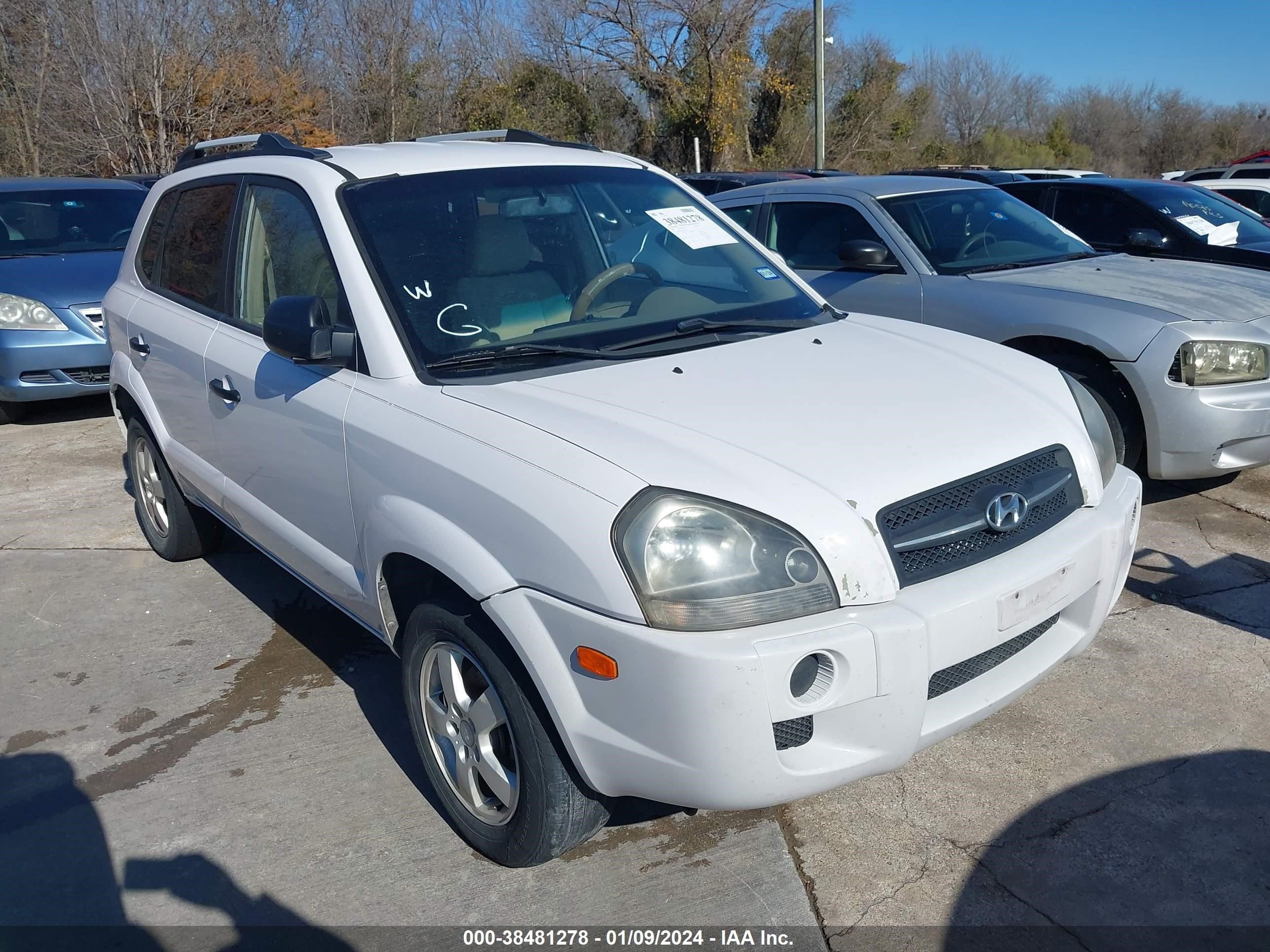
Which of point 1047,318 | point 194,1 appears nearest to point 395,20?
point 194,1

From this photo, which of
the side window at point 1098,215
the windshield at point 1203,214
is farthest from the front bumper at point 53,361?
the windshield at point 1203,214

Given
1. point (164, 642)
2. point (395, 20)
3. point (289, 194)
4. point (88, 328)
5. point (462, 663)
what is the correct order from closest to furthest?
point (462, 663)
point (289, 194)
point (164, 642)
point (88, 328)
point (395, 20)

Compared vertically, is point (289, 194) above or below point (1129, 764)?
above

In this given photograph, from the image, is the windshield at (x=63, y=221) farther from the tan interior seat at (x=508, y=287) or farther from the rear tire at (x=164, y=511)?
the tan interior seat at (x=508, y=287)

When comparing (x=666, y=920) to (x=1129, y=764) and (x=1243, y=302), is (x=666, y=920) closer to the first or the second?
(x=1129, y=764)

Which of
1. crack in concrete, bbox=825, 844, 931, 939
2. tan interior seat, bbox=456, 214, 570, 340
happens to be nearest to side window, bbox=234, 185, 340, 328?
tan interior seat, bbox=456, 214, 570, 340

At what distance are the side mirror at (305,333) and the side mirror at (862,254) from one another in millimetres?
3367

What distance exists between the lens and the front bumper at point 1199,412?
4766 mm

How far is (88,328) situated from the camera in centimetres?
757

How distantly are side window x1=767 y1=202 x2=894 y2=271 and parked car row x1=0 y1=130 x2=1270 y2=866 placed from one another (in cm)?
242

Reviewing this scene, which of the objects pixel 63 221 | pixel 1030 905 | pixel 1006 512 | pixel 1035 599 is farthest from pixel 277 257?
pixel 63 221

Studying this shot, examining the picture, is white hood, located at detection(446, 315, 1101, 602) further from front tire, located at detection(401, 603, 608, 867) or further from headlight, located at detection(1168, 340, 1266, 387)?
headlight, located at detection(1168, 340, 1266, 387)

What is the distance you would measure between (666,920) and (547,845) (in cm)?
35

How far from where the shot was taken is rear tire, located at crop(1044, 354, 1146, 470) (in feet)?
16.3
